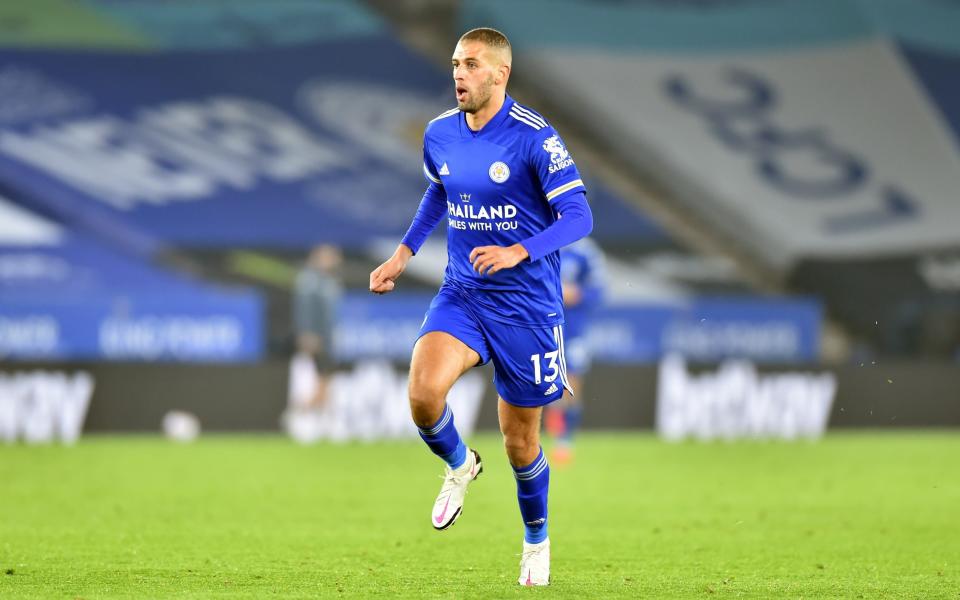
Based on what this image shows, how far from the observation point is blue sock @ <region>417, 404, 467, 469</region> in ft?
22.3

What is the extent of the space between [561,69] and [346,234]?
577 centimetres

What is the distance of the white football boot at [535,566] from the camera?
6.83 meters

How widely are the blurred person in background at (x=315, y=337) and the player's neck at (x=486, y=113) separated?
464 inches

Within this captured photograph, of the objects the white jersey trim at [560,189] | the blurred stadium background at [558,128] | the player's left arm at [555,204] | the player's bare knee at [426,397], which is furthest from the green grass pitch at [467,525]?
the blurred stadium background at [558,128]

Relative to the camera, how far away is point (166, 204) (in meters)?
28.9

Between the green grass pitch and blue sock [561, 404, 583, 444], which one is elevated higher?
blue sock [561, 404, 583, 444]

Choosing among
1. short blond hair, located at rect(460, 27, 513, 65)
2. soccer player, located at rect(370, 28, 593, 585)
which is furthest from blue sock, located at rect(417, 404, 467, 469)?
short blond hair, located at rect(460, 27, 513, 65)

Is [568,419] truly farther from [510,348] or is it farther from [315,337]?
[510,348]

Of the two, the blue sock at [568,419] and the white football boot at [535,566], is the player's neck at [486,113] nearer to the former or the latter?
the white football boot at [535,566]

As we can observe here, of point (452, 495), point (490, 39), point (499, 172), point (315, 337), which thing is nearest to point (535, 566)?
point (452, 495)

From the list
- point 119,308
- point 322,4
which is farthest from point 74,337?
point 322,4

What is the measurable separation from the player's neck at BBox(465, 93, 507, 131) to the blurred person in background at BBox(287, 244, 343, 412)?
1180 cm

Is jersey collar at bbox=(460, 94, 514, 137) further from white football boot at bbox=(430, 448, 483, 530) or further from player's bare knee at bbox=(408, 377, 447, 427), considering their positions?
white football boot at bbox=(430, 448, 483, 530)

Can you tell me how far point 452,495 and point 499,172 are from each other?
1.46m
